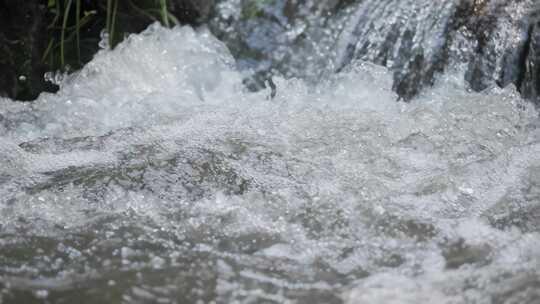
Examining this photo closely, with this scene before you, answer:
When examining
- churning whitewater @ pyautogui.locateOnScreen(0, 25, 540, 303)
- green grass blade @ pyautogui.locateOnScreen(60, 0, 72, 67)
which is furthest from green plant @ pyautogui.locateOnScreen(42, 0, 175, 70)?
churning whitewater @ pyautogui.locateOnScreen(0, 25, 540, 303)

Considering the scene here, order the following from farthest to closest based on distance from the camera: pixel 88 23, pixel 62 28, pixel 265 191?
1. pixel 88 23
2. pixel 62 28
3. pixel 265 191

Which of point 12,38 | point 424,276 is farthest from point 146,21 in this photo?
point 424,276

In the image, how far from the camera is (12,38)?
3.31 metres

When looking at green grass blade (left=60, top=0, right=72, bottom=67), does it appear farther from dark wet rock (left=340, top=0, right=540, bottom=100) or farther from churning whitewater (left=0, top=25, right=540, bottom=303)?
dark wet rock (left=340, top=0, right=540, bottom=100)

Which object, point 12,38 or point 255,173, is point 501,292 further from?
point 12,38

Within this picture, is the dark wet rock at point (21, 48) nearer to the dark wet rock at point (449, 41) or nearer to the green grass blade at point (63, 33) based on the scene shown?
the green grass blade at point (63, 33)

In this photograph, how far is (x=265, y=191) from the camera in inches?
92.0

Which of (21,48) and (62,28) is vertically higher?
(62,28)

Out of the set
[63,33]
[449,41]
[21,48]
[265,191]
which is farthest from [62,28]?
[449,41]

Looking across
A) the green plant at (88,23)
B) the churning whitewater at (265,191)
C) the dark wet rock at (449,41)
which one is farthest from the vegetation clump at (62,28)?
the dark wet rock at (449,41)

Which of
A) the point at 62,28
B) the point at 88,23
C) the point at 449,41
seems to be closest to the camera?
the point at 449,41

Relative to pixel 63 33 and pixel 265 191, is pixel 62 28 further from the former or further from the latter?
pixel 265 191

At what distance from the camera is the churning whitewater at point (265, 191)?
Answer: 6.12 feet

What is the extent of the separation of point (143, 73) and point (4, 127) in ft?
2.37
